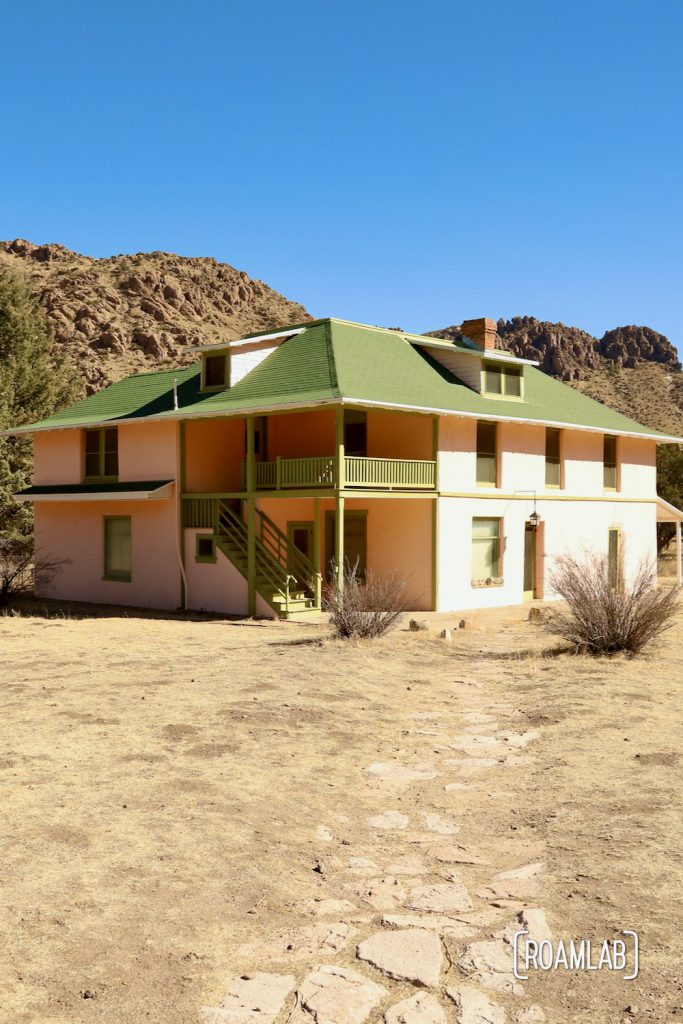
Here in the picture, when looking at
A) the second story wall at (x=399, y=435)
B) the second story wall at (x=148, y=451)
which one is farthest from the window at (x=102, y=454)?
the second story wall at (x=399, y=435)

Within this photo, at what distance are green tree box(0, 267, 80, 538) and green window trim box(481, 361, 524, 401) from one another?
71.5 ft

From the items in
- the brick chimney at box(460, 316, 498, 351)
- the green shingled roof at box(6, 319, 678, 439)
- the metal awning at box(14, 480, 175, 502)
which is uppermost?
the brick chimney at box(460, 316, 498, 351)

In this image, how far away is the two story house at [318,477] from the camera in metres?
23.1

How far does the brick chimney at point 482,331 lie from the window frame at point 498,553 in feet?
21.5

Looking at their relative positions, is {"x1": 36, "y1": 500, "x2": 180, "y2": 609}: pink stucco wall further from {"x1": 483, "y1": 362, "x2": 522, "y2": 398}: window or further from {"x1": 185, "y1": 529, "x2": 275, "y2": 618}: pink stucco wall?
{"x1": 483, "y1": 362, "x2": 522, "y2": 398}: window

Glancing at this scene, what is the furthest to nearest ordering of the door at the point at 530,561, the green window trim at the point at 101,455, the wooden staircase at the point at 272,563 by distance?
the green window trim at the point at 101,455
the door at the point at 530,561
the wooden staircase at the point at 272,563

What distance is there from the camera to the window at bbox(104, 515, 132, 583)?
87.3ft

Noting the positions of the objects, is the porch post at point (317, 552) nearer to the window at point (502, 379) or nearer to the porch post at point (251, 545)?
the porch post at point (251, 545)

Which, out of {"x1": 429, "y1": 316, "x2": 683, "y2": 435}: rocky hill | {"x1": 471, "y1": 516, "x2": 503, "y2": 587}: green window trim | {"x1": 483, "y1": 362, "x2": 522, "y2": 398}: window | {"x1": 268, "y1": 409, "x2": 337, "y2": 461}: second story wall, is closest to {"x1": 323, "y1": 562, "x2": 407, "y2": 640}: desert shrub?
{"x1": 471, "y1": 516, "x2": 503, "y2": 587}: green window trim

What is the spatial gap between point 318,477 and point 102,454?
8.62 m

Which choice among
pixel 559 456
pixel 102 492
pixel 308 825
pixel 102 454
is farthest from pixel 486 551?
pixel 308 825

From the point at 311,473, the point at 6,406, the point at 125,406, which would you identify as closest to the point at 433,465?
the point at 311,473

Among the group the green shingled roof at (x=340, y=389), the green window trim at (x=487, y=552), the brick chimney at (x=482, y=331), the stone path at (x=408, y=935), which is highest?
the brick chimney at (x=482, y=331)

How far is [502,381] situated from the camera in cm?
2769
